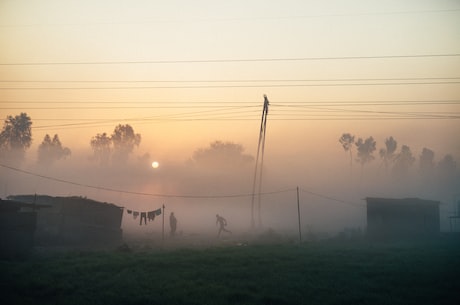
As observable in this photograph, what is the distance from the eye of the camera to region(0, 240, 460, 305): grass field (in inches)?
609

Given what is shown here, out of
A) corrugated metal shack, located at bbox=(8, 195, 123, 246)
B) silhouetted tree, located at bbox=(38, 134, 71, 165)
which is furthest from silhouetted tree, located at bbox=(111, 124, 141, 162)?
corrugated metal shack, located at bbox=(8, 195, 123, 246)

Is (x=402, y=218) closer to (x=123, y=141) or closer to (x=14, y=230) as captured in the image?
(x=14, y=230)

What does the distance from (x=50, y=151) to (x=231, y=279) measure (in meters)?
120

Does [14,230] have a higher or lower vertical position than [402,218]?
lower

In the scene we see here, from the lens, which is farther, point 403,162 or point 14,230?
point 403,162

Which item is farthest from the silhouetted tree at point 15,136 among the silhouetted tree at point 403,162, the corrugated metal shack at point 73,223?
the silhouetted tree at point 403,162

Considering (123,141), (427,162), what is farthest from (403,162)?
(123,141)

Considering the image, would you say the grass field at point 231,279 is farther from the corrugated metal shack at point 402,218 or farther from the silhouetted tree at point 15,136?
the silhouetted tree at point 15,136

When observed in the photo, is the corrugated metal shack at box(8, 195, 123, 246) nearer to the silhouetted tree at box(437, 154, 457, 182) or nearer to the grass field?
the grass field

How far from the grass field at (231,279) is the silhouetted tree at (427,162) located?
129460mm

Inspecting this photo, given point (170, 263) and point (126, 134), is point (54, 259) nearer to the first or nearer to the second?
point (170, 263)

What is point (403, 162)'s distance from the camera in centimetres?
14300

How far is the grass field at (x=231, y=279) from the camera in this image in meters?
15.5

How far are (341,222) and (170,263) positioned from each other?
2714 inches
